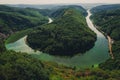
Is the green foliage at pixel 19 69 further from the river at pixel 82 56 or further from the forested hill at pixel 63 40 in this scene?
the forested hill at pixel 63 40

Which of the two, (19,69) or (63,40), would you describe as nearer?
(19,69)

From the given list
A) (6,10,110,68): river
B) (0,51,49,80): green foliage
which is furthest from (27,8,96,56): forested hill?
(0,51,49,80): green foliage

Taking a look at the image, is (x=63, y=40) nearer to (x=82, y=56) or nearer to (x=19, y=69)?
(x=82, y=56)

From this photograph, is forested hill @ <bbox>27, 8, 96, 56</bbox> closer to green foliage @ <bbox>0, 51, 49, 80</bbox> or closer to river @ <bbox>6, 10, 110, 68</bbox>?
river @ <bbox>6, 10, 110, 68</bbox>

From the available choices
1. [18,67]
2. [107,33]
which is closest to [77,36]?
[107,33]

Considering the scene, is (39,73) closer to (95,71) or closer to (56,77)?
(56,77)

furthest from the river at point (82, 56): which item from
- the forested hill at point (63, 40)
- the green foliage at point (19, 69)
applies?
the green foliage at point (19, 69)

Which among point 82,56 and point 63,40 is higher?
point 63,40

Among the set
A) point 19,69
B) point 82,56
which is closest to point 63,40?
point 82,56
